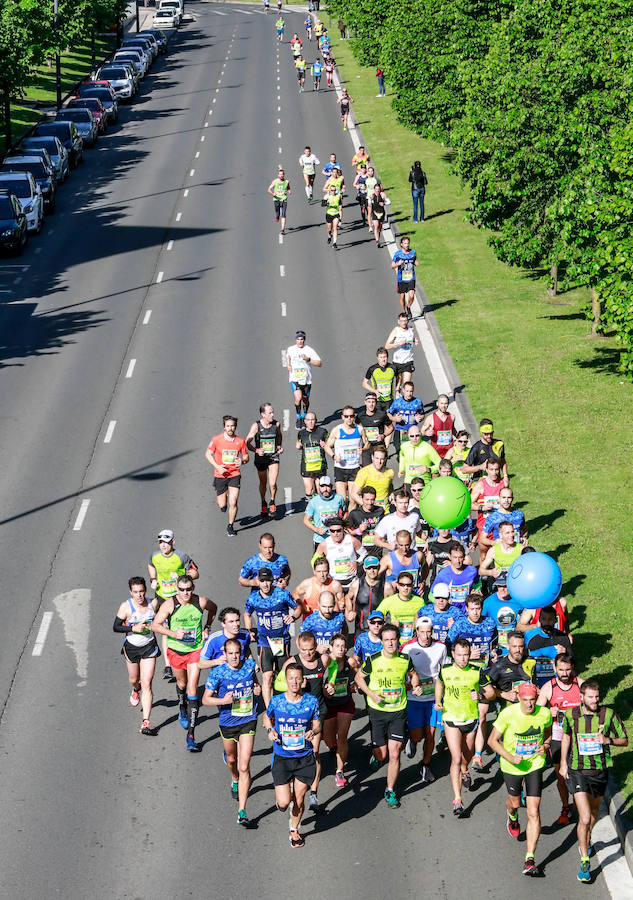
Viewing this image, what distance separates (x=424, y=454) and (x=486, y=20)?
24590 millimetres

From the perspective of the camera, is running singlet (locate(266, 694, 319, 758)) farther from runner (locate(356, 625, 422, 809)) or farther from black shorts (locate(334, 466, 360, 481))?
black shorts (locate(334, 466, 360, 481))

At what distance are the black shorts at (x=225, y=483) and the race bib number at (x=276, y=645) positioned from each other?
206 inches

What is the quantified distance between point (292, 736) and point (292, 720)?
0.53 ft

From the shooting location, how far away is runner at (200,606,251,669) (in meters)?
13.1

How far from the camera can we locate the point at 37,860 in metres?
12.5

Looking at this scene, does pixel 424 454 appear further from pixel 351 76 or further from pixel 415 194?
pixel 351 76

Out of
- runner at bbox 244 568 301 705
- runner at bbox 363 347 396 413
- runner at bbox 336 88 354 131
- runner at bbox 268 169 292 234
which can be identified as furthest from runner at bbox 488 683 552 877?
runner at bbox 336 88 354 131

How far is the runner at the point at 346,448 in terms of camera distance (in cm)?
1931

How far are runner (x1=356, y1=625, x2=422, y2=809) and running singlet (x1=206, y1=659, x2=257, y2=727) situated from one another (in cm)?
109

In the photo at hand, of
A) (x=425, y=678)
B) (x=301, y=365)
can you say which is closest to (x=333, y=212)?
(x=301, y=365)

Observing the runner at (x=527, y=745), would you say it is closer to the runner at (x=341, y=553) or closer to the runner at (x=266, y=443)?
the runner at (x=341, y=553)

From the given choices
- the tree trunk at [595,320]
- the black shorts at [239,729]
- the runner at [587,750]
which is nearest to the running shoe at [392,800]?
the black shorts at [239,729]

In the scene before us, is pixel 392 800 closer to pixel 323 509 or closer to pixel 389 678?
pixel 389 678

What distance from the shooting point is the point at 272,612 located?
48.2 feet
